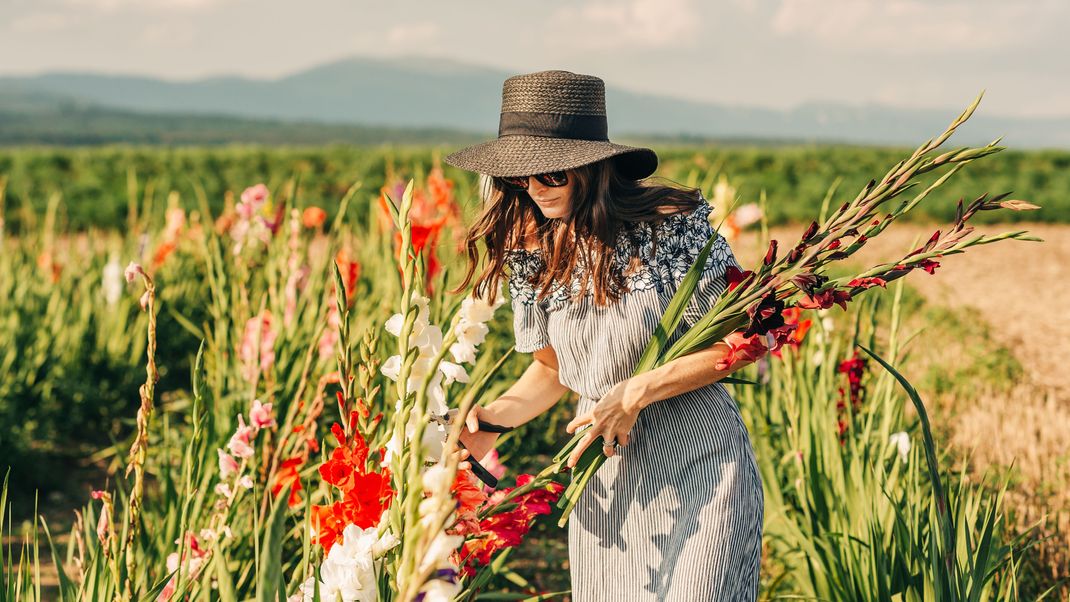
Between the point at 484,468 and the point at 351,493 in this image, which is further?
the point at 484,468

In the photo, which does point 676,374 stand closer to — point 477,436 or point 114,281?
point 477,436

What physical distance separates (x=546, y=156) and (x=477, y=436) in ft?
1.79

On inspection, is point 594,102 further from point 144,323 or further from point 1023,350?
point 1023,350

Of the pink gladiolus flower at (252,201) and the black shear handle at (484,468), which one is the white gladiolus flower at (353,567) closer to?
the black shear handle at (484,468)

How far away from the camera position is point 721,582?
148cm

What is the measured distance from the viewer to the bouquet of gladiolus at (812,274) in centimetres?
107

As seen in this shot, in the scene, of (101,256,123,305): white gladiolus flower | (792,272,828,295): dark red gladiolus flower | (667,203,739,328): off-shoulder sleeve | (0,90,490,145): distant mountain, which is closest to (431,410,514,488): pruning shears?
(667,203,739,328): off-shoulder sleeve

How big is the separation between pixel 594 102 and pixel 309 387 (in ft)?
5.06

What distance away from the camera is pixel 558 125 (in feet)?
5.00

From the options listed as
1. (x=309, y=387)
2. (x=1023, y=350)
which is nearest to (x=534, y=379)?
(x=309, y=387)

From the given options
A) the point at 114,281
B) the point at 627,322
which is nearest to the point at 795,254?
the point at 627,322

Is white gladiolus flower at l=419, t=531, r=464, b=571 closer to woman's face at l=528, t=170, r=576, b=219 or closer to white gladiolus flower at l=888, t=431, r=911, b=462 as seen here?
woman's face at l=528, t=170, r=576, b=219

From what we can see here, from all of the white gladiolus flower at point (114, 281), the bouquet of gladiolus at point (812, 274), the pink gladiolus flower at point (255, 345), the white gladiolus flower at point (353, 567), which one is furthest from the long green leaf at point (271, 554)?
the white gladiolus flower at point (114, 281)

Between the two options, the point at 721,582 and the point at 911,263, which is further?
the point at 721,582
